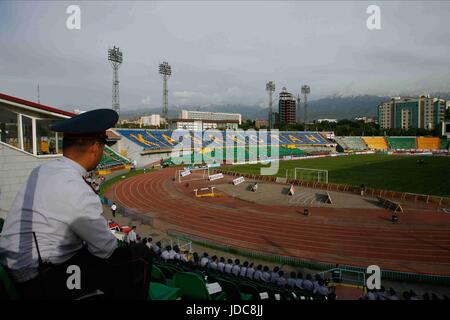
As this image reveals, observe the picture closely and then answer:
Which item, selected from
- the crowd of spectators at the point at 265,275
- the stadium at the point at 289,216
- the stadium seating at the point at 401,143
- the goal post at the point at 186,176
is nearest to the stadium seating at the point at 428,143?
the stadium seating at the point at 401,143

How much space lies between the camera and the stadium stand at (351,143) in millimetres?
93262

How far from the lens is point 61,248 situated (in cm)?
192

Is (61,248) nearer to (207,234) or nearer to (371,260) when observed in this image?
(371,260)

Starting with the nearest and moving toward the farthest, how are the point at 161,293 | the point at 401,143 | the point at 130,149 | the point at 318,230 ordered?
the point at 161,293 → the point at 318,230 → the point at 130,149 → the point at 401,143

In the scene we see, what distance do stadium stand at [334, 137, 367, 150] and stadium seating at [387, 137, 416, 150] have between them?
899 cm

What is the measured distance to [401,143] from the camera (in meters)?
97.8

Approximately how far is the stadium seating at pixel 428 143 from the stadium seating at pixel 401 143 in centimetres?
159

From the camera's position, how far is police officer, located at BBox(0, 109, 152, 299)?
1835mm

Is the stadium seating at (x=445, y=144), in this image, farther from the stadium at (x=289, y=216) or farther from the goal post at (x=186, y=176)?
the goal post at (x=186, y=176)

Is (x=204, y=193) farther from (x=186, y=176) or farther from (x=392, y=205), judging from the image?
(x=392, y=205)

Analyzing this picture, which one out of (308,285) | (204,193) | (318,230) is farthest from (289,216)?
(308,285)

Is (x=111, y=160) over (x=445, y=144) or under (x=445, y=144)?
under

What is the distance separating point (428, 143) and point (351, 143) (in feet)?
77.1
